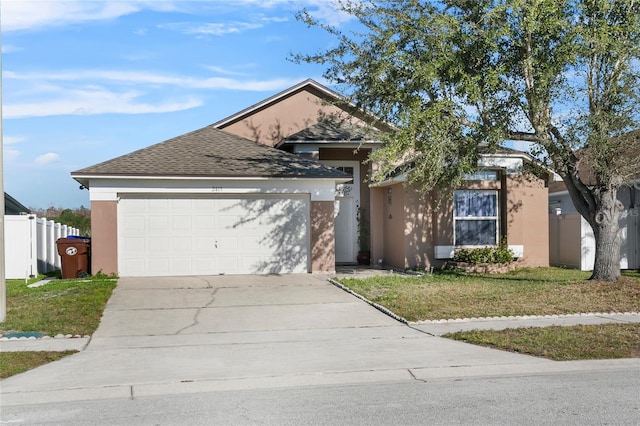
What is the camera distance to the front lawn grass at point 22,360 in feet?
27.2

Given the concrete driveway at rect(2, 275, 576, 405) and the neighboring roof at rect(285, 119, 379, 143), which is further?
the neighboring roof at rect(285, 119, 379, 143)

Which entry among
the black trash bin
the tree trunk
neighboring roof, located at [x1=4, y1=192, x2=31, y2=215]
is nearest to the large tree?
the tree trunk

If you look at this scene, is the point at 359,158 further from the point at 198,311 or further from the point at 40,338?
the point at 40,338

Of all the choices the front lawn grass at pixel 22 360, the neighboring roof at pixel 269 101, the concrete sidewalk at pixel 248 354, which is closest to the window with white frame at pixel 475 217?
the neighboring roof at pixel 269 101

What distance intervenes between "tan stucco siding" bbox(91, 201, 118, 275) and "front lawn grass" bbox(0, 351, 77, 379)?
27.5ft

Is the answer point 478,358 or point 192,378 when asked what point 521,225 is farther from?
point 192,378

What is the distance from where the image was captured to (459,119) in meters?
14.5

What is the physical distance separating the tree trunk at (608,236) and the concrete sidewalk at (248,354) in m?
5.99

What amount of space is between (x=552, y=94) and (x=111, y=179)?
1133 cm

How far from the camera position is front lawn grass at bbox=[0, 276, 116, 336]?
1097 centimetres

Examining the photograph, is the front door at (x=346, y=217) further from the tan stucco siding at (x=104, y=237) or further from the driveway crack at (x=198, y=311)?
the tan stucco siding at (x=104, y=237)

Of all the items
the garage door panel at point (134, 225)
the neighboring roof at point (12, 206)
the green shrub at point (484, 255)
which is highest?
the neighboring roof at point (12, 206)

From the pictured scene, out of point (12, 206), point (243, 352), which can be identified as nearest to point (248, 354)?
point (243, 352)

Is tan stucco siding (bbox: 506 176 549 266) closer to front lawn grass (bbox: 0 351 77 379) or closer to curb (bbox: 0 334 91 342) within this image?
curb (bbox: 0 334 91 342)
